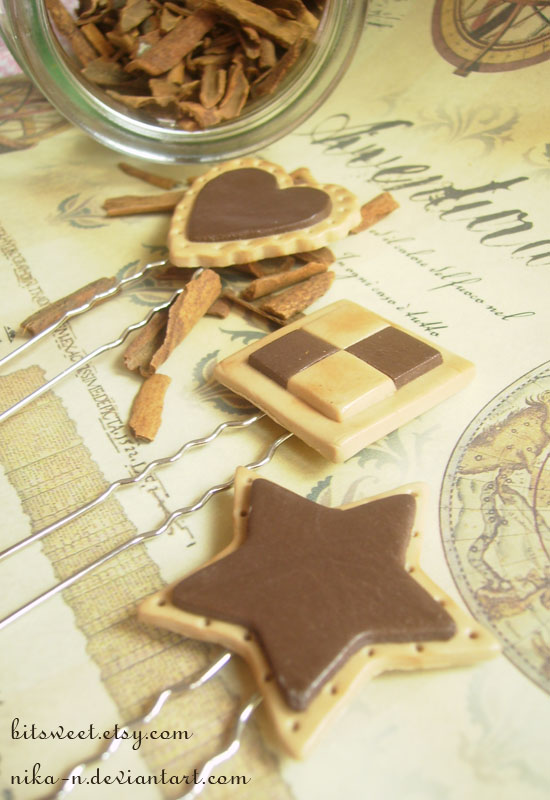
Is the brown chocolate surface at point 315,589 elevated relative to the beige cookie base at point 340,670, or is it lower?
elevated

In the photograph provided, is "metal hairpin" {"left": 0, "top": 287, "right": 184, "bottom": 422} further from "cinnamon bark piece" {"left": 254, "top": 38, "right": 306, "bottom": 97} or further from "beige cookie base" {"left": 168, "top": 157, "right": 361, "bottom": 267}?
"cinnamon bark piece" {"left": 254, "top": 38, "right": 306, "bottom": 97}

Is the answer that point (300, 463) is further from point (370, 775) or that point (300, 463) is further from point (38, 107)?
point (38, 107)

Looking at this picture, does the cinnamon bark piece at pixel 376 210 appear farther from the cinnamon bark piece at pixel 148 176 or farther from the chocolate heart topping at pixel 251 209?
the cinnamon bark piece at pixel 148 176

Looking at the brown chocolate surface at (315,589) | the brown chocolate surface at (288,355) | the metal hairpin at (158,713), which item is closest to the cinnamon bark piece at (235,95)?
the brown chocolate surface at (288,355)

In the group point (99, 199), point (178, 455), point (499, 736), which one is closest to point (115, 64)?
point (99, 199)

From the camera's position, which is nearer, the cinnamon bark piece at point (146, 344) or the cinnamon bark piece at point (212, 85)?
the cinnamon bark piece at point (146, 344)
